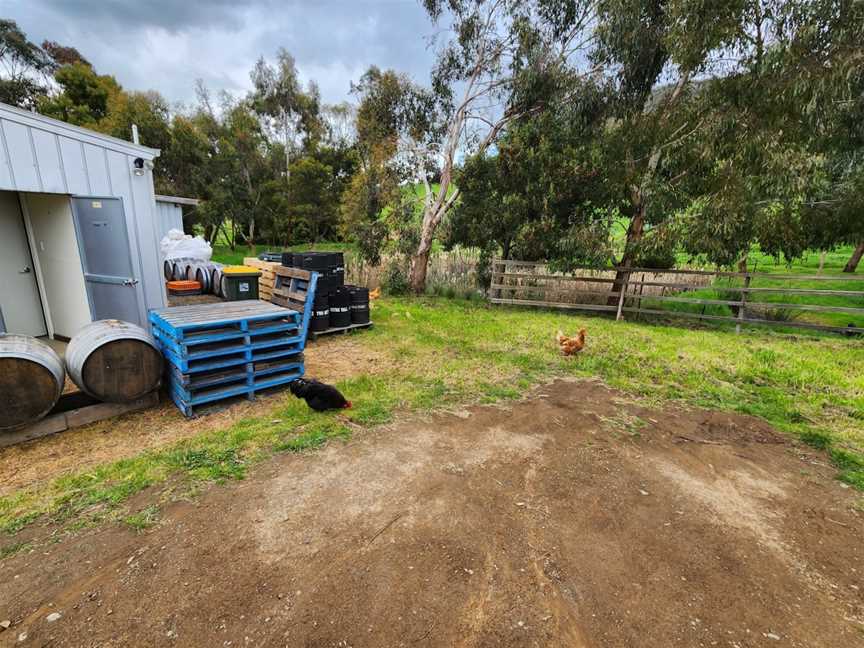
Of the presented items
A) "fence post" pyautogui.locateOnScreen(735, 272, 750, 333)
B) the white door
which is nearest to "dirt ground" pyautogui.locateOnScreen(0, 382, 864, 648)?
the white door

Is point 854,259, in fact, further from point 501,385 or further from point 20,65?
point 20,65

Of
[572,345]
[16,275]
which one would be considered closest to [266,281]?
[16,275]

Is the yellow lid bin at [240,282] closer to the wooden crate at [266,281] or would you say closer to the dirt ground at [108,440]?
the wooden crate at [266,281]

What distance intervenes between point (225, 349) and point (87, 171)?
3.21m

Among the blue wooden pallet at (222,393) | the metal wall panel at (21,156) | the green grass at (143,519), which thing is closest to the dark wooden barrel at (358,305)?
the blue wooden pallet at (222,393)

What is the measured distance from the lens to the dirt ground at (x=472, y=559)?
1908mm

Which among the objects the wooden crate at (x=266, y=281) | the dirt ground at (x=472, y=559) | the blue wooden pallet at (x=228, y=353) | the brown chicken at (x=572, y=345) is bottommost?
the dirt ground at (x=472, y=559)

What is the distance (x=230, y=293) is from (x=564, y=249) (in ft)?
25.6

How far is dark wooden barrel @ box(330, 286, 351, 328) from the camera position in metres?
7.23

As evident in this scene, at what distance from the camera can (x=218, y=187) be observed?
1909 centimetres

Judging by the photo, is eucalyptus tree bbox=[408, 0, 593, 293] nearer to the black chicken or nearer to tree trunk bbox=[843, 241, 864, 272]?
the black chicken

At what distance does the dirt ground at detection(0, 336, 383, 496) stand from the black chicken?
471 mm

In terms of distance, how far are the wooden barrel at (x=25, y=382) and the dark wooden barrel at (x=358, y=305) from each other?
4.59m

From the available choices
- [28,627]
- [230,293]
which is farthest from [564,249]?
[28,627]
